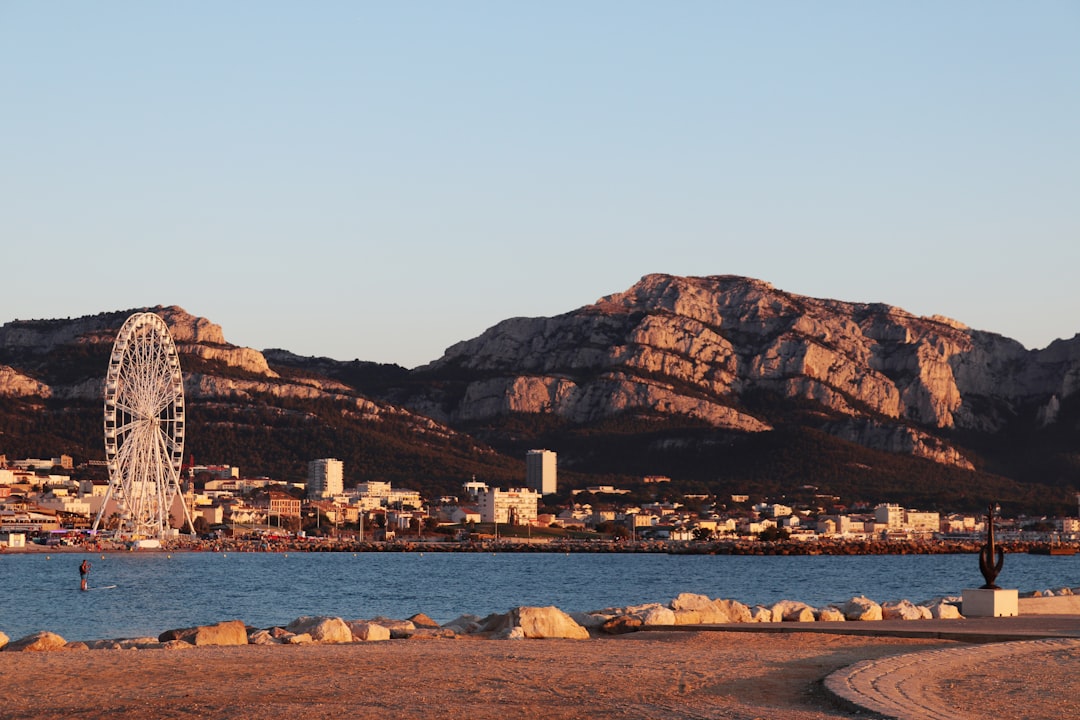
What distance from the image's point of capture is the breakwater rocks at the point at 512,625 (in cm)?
2452

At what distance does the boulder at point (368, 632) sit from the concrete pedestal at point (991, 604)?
11.3 meters

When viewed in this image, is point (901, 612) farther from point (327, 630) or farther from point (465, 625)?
point (327, 630)

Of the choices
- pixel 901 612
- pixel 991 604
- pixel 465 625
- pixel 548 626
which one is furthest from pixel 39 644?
pixel 991 604

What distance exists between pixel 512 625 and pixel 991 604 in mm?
9536

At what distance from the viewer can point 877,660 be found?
19.6m

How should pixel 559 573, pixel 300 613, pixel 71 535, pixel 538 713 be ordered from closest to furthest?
1. pixel 538 713
2. pixel 300 613
3. pixel 559 573
4. pixel 71 535

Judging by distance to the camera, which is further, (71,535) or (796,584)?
(71,535)

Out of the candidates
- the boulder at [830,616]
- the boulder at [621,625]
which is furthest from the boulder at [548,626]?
the boulder at [830,616]

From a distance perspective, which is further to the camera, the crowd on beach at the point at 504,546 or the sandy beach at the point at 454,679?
the crowd on beach at the point at 504,546

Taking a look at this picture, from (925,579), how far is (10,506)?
428ft

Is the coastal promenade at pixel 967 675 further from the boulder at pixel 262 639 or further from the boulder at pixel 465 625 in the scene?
the boulder at pixel 262 639

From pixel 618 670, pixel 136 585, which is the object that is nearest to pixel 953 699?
pixel 618 670

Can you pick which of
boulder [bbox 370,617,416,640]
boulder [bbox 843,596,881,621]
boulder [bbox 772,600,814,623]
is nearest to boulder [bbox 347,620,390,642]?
boulder [bbox 370,617,416,640]

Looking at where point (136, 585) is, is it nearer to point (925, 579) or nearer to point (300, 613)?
point (300, 613)
